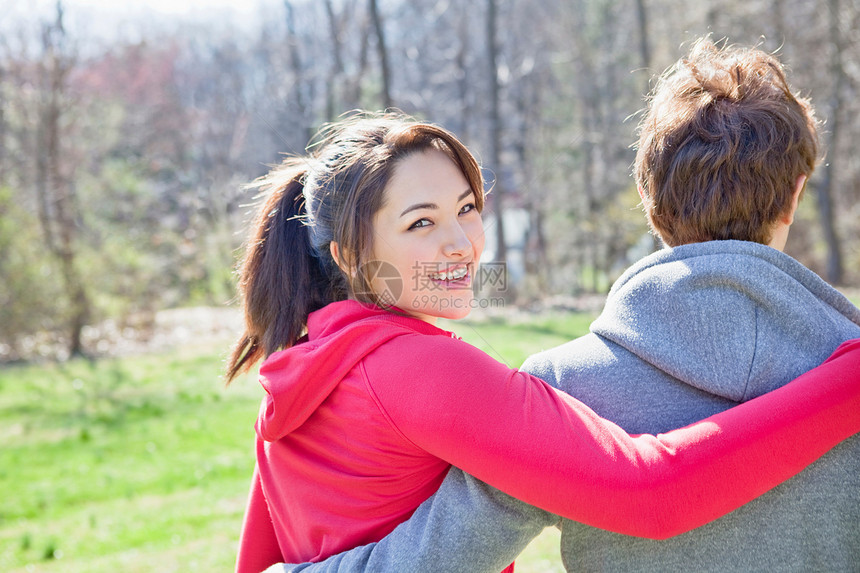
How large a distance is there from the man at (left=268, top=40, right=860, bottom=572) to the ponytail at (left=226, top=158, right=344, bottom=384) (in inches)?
23.7

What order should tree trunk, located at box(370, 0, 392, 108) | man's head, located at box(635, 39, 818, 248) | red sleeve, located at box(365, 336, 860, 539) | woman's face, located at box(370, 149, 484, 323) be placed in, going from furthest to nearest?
tree trunk, located at box(370, 0, 392, 108)
woman's face, located at box(370, 149, 484, 323)
man's head, located at box(635, 39, 818, 248)
red sleeve, located at box(365, 336, 860, 539)

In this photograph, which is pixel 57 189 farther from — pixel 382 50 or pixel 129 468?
pixel 129 468

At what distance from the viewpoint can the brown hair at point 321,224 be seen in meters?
1.59

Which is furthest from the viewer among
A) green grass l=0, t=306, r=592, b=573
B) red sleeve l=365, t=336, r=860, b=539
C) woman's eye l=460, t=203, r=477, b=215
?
green grass l=0, t=306, r=592, b=573

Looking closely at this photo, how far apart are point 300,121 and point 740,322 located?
17576 millimetres

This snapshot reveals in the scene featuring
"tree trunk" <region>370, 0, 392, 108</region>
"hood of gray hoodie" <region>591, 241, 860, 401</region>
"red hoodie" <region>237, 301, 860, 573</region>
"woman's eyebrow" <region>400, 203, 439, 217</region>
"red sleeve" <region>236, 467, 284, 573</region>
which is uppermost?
"tree trunk" <region>370, 0, 392, 108</region>

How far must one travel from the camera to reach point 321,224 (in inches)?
65.9

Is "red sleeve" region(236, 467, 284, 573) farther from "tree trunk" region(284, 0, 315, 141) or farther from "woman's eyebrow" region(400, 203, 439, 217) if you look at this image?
"tree trunk" region(284, 0, 315, 141)

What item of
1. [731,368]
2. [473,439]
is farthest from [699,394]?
[473,439]

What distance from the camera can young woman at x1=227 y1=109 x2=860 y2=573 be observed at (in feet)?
3.77

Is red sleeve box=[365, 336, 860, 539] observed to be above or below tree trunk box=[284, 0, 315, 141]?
below

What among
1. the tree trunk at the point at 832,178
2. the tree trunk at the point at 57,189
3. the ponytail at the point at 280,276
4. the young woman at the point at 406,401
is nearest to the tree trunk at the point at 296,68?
the tree trunk at the point at 57,189

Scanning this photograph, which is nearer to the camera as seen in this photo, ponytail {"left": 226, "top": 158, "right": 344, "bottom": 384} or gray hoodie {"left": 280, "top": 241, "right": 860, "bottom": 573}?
gray hoodie {"left": 280, "top": 241, "right": 860, "bottom": 573}

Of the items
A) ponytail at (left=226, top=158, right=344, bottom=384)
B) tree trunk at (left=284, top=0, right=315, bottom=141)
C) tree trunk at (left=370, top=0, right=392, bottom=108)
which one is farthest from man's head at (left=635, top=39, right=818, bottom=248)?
tree trunk at (left=284, top=0, right=315, bottom=141)
